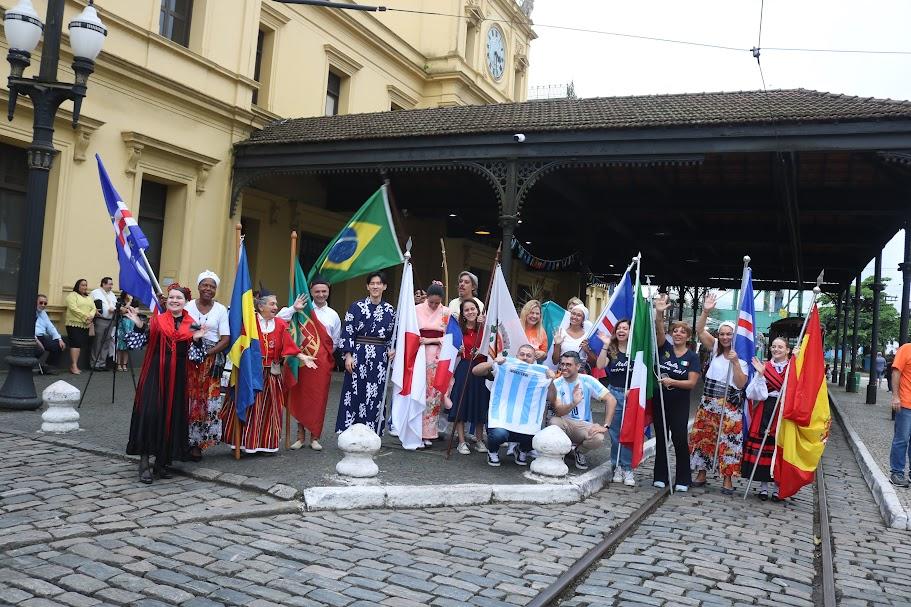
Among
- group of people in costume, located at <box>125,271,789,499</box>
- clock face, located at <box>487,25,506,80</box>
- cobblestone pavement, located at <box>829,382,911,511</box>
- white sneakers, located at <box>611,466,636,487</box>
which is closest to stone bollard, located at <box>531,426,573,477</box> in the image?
group of people in costume, located at <box>125,271,789,499</box>

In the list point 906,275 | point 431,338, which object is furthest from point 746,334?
point 906,275

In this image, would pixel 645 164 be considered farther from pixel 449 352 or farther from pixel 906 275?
pixel 906 275

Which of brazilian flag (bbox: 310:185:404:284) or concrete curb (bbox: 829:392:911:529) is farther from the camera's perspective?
brazilian flag (bbox: 310:185:404:284)

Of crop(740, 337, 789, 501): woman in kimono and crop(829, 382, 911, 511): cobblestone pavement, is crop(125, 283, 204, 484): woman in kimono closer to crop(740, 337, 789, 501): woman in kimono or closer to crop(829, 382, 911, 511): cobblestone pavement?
crop(740, 337, 789, 501): woman in kimono

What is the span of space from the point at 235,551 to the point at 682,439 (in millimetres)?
4545

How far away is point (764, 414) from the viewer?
24.3 feet

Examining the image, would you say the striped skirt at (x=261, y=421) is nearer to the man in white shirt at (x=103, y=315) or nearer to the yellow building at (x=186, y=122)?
the man in white shirt at (x=103, y=315)

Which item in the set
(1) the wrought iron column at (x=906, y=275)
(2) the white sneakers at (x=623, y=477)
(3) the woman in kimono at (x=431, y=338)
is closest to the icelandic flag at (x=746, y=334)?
(2) the white sneakers at (x=623, y=477)

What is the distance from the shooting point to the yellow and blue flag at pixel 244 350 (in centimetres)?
667

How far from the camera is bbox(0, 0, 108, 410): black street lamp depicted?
27.6 feet

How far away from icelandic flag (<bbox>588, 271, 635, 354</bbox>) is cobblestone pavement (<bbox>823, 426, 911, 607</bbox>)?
2.70 metres

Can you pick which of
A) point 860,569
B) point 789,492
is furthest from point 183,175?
point 860,569

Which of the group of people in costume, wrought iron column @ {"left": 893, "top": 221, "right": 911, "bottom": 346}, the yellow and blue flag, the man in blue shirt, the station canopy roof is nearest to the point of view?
the yellow and blue flag

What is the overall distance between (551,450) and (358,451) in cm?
183
